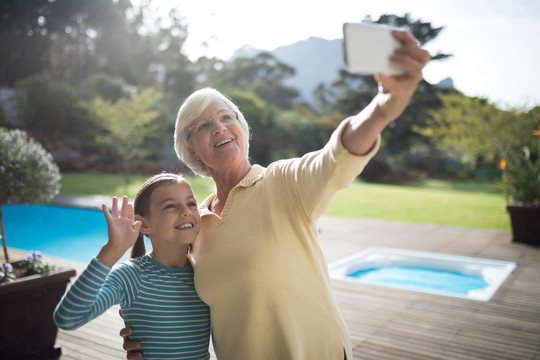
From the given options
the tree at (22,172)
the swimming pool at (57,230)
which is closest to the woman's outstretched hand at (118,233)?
the tree at (22,172)

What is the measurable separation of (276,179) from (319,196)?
6.8 inches

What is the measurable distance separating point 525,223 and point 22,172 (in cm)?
570

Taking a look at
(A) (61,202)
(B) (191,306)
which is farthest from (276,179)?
(A) (61,202)

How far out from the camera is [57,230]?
848 centimetres

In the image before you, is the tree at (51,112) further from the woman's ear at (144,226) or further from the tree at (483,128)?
the woman's ear at (144,226)

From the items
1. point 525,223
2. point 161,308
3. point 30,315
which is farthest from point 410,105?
point 161,308

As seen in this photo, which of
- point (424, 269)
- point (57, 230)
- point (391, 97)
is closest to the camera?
point (391, 97)

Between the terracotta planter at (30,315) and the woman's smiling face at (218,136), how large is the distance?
63.4 inches

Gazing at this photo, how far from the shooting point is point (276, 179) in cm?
110

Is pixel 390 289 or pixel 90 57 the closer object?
pixel 390 289

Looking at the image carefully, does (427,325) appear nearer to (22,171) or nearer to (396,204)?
(22,171)

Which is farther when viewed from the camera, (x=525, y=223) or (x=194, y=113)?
(x=525, y=223)

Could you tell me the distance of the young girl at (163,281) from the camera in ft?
3.92

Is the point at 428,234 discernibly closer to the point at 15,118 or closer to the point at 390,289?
the point at 390,289
